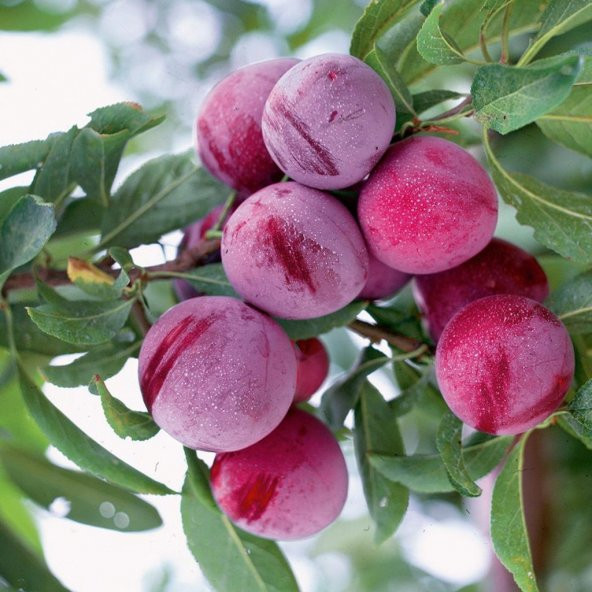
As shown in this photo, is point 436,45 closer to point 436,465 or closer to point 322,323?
point 322,323

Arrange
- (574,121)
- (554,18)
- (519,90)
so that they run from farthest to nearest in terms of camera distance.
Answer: (574,121)
(554,18)
(519,90)

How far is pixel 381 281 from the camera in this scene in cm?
73

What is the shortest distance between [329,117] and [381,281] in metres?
0.18

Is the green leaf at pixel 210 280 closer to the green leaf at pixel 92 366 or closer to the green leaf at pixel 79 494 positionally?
the green leaf at pixel 92 366

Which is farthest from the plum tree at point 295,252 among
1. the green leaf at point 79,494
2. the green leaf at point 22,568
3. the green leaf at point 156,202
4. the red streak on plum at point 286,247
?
the green leaf at point 22,568

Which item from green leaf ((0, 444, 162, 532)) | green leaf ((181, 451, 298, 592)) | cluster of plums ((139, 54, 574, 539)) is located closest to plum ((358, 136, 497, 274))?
cluster of plums ((139, 54, 574, 539))

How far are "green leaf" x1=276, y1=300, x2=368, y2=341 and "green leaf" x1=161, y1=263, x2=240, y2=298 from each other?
5 centimetres

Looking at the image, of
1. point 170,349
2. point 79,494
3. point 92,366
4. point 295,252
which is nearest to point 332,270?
point 295,252

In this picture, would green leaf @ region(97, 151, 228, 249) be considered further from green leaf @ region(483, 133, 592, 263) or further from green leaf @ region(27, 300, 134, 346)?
green leaf @ region(483, 133, 592, 263)

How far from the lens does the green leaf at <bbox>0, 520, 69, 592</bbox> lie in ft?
3.00

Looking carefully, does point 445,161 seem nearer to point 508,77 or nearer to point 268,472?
point 508,77

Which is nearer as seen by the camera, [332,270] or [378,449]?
[332,270]

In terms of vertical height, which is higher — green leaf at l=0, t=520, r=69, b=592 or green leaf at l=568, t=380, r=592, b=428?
green leaf at l=568, t=380, r=592, b=428

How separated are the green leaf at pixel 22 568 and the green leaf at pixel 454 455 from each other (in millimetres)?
486
